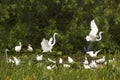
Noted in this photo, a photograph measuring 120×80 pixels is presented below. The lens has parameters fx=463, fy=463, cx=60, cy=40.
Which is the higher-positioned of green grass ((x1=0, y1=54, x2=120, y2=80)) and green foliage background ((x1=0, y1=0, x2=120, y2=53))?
green foliage background ((x1=0, y1=0, x2=120, y2=53))

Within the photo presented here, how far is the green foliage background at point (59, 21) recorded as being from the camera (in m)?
8.80

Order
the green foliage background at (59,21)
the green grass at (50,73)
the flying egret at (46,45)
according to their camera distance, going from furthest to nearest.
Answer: the green foliage background at (59,21) < the green grass at (50,73) < the flying egret at (46,45)

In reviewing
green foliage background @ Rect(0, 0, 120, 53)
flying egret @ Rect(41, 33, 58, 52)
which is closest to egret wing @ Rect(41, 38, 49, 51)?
flying egret @ Rect(41, 33, 58, 52)

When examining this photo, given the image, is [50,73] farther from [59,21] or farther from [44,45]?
[59,21]

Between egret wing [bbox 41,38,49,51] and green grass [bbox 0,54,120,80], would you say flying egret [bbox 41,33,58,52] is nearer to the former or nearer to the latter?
egret wing [bbox 41,38,49,51]

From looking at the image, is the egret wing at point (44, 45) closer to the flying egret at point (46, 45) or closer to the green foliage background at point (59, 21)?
the flying egret at point (46, 45)

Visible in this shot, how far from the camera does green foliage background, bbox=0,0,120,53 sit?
8.80 m

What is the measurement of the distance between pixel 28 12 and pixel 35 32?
0.42 m

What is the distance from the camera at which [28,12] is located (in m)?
8.98

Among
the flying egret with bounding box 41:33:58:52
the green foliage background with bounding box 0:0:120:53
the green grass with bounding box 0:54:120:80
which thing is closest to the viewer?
the flying egret with bounding box 41:33:58:52

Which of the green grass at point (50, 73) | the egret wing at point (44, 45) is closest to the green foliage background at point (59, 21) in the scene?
the green grass at point (50, 73)

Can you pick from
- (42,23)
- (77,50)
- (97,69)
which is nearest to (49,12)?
(42,23)

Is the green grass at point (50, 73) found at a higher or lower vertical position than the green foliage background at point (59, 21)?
lower

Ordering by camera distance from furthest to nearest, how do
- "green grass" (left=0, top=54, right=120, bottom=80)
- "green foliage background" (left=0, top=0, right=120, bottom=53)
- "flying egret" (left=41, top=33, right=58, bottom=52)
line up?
"green foliage background" (left=0, top=0, right=120, bottom=53) → "green grass" (left=0, top=54, right=120, bottom=80) → "flying egret" (left=41, top=33, right=58, bottom=52)
